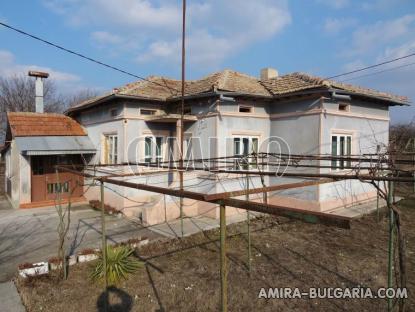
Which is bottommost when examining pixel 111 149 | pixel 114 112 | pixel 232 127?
pixel 111 149

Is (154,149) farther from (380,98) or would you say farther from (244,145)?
(380,98)

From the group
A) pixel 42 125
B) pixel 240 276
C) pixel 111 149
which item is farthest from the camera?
pixel 42 125

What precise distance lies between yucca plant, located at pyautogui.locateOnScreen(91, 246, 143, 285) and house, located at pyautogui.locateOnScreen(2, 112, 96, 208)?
6.41m

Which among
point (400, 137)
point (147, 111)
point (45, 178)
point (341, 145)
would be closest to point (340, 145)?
point (341, 145)

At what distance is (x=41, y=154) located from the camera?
12.8 m

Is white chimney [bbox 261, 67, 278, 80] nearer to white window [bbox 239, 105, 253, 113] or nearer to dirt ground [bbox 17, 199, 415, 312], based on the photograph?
white window [bbox 239, 105, 253, 113]

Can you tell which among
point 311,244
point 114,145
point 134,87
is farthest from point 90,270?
point 134,87

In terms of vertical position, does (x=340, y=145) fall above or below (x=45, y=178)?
above

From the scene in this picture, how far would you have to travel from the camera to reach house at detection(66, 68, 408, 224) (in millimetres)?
11555

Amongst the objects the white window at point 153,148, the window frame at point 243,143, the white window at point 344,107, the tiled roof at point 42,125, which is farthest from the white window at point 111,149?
the white window at point 344,107

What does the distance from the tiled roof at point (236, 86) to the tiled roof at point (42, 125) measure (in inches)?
101

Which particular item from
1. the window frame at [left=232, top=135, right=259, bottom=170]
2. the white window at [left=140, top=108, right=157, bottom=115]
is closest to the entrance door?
the white window at [left=140, top=108, right=157, bottom=115]

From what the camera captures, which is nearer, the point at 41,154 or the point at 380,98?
the point at 41,154

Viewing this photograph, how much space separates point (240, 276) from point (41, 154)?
9730mm
